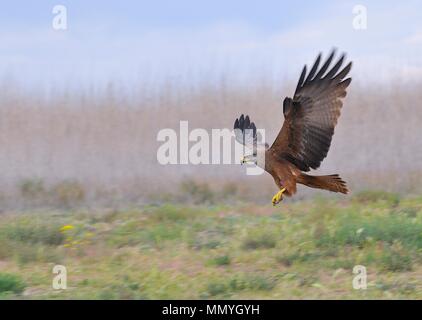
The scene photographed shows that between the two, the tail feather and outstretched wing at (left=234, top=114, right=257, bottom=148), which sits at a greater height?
outstretched wing at (left=234, top=114, right=257, bottom=148)

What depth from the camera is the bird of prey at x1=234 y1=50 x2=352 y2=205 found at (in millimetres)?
6465

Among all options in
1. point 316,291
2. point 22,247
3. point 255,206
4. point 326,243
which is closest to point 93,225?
point 22,247

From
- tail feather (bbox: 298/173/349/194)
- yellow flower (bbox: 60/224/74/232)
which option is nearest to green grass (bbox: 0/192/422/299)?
yellow flower (bbox: 60/224/74/232)

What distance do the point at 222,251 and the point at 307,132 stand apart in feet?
10.3

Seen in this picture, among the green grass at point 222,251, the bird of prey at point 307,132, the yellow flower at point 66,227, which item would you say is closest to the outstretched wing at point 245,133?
the bird of prey at point 307,132

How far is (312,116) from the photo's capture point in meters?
6.59

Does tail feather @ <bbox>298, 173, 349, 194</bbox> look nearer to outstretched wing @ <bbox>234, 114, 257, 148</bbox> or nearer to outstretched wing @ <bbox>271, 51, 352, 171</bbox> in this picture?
outstretched wing @ <bbox>271, 51, 352, 171</bbox>

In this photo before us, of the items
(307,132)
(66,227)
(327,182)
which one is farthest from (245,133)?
(66,227)

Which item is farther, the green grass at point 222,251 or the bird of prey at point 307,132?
the green grass at point 222,251

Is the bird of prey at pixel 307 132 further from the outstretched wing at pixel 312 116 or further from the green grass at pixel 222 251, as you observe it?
the green grass at pixel 222 251

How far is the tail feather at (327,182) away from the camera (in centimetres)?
644

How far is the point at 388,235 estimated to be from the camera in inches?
358

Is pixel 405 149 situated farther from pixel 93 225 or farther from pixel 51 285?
pixel 51 285

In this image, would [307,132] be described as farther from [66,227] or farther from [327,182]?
[66,227]
